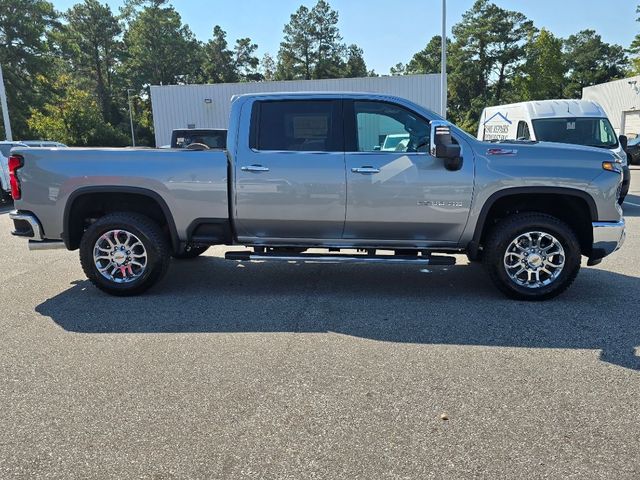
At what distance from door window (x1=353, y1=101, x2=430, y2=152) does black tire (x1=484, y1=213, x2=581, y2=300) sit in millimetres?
1139

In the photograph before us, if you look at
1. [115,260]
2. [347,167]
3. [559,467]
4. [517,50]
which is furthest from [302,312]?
[517,50]

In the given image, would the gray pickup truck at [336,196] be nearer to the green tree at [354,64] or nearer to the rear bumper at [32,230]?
the rear bumper at [32,230]

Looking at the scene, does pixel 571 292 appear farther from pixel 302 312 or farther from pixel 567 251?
pixel 302 312

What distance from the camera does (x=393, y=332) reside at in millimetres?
4445

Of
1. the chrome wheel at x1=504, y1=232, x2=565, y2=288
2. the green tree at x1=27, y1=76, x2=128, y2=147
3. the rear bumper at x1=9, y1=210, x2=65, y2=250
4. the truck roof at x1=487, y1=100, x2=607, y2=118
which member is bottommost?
the chrome wheel at x1=504, y1=232, x2=565, y2=288

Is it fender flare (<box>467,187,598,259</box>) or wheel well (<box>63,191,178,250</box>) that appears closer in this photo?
fender flare (<box>467,187,598,259</box>)

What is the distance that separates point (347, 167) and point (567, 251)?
230cm

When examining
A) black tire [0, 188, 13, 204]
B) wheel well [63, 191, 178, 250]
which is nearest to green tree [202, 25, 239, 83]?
black tire [0, 188, 13, 204]

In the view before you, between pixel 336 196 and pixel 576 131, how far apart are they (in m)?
8.21

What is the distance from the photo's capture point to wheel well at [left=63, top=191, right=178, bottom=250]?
5473 millimetres

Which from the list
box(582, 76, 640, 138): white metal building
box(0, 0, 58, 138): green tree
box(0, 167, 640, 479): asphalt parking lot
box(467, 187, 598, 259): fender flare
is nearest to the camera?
box(0, 167, 640, 479): asphalt parking lot

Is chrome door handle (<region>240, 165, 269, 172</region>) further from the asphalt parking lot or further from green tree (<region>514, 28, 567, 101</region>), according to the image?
green tree (<region>514, 28, 567, 101</region>)

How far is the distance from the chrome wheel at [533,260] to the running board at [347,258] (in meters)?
0.58

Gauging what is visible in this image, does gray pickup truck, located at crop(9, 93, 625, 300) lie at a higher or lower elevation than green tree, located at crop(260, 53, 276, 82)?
lower
